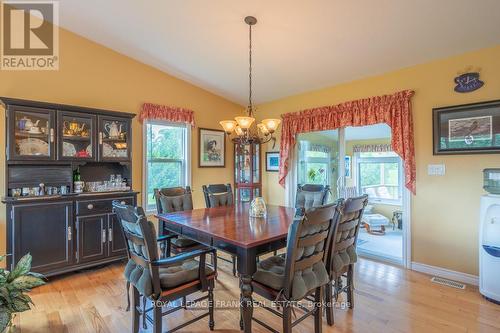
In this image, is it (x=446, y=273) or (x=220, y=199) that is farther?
(x=220, y=199)

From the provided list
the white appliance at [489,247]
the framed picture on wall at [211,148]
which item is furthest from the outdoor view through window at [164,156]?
the white appliance at [489,247]

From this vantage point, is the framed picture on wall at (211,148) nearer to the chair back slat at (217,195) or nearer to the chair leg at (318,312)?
the chair back slat at (217,195)

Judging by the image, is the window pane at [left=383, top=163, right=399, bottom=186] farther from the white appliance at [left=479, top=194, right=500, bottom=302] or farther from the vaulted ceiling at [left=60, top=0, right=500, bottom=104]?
the vaulted ceiling at [left=60, top=0, right=500, bottom=104]

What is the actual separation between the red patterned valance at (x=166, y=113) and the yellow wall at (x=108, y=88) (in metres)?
0.11

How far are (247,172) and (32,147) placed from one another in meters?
3.26

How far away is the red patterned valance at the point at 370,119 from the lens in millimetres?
3410

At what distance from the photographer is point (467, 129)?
301 centimetres

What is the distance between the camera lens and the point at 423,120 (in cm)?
334

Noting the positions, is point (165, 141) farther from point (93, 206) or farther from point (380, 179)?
point (380, 179)

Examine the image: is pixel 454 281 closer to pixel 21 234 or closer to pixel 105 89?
pixel 21 234

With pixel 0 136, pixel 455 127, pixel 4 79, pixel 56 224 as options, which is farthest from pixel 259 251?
pixel 4 79

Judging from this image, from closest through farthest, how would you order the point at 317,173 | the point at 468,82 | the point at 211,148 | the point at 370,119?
1. the point at 468,82
2. the point at 370,119
3. the point at 317,173
4. the point at 211,148

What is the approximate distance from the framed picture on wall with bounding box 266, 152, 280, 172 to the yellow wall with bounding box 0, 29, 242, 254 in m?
1.08

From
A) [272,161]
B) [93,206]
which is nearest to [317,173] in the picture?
[272,161]
